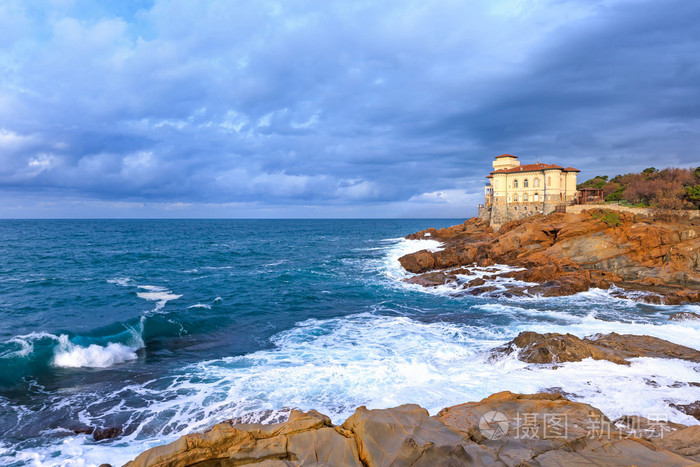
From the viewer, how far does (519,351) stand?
50.6 ft

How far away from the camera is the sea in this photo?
1173cm

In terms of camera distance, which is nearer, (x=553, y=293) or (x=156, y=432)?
(x=156, y=432)

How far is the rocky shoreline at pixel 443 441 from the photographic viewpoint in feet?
22.0

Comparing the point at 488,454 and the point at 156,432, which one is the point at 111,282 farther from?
the point at 488,454

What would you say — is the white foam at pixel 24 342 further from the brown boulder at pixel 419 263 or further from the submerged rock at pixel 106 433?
the brown boulder at pixel 419 263

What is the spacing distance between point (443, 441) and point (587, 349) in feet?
34.7

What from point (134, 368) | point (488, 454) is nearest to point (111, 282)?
point (134, 368)

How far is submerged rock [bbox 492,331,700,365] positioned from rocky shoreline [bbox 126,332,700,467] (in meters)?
5.42

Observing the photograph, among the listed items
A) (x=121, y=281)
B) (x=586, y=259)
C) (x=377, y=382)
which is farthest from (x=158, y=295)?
(x=586, y=259)

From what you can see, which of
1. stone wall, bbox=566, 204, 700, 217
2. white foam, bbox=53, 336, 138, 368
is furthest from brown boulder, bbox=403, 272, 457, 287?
stone wall, bbox=566, 204, 700, 217

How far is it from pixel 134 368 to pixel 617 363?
65.8 feet

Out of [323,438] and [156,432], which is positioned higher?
[323,438]

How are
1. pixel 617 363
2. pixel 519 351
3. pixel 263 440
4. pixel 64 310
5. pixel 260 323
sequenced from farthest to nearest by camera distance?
pixel 64 310 < pixel 260 323 < pixel 519 351 < pixel 617 363 < pixel 263 440

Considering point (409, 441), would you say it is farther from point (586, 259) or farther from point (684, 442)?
point (586, 259)
